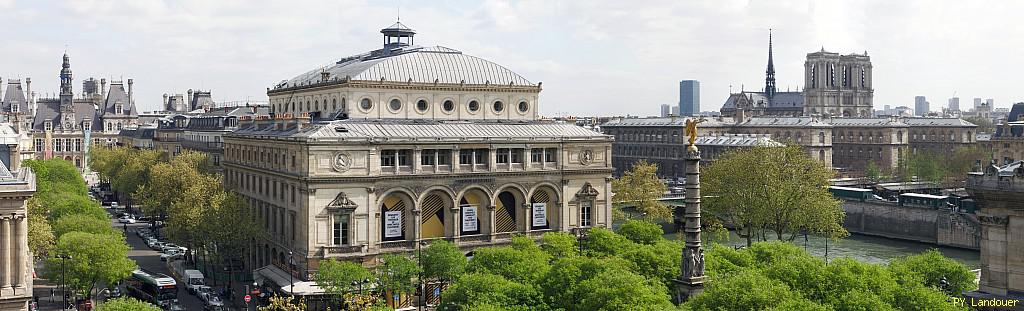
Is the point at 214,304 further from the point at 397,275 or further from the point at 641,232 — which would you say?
the point at 641,232

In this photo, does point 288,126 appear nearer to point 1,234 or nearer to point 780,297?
point 1,234

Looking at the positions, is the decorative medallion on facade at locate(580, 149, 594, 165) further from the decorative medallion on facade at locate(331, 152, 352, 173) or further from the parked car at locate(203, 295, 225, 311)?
the parked car at locate(203, 295, 225, 311)

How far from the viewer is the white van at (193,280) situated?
84.8 meters

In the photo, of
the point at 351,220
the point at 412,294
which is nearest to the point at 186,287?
the point at 351,220

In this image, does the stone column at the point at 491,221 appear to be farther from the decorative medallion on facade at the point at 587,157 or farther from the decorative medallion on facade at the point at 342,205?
the decorative medallion on facade at the point at 342,205

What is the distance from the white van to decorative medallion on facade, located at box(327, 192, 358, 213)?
15.3 metres

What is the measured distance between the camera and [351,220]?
261 feet

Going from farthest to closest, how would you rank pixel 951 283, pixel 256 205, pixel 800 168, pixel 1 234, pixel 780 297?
pixel 800 168
pixel 256 205
pixel 951 283
pixel 1 234
pixel 780 297

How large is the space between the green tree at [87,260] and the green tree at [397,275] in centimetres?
1994

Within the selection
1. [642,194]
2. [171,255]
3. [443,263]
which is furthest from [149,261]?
[642,194]

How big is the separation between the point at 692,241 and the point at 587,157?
42306 millimetres

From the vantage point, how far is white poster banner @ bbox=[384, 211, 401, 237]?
82.0m

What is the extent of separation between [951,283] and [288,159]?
164ft

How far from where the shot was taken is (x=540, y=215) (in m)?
89.7
